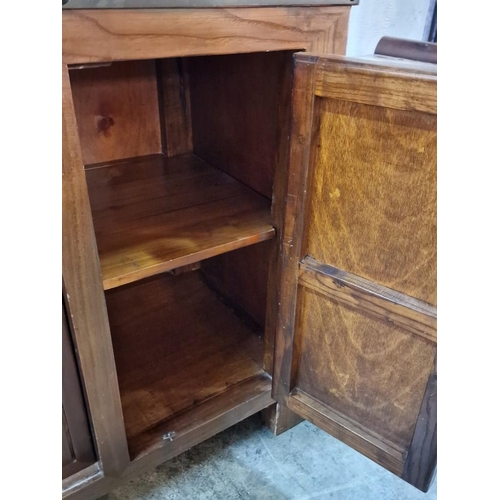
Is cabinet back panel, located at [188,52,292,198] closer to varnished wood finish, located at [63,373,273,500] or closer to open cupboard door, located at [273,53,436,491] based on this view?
open cupboard door, located at [273,53,436,491]

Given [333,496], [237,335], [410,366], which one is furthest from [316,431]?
[410,366]

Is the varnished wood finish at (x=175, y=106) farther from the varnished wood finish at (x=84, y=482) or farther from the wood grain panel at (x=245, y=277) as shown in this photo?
the varnished wood finish at (x=84, y=482)

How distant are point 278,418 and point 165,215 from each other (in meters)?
0.48

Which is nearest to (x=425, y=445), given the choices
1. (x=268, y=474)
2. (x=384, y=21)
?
(x=268, y=474)

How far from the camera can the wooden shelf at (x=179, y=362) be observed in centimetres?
88

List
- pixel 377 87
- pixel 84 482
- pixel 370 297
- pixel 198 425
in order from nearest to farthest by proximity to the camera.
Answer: pixel 377 87
pixel 370 297
pixel 84 482
pixel 198 425

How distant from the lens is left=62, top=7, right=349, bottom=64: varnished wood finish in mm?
519

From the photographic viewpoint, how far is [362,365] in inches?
27.7

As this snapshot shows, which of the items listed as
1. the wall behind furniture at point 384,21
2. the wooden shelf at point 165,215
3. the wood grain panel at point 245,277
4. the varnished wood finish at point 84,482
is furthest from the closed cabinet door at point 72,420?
the wall behind furniture at point 384,21

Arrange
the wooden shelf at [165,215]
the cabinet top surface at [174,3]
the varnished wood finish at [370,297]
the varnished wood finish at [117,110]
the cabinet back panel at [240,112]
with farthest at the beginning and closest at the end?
1. the varnished wood finish at [117,110]
2. the cabinet back panel at [240,112]
3. the wooden shelf at [165,215]
4. the varnished wood finish at [370,297]
5. the cabinet top surface at [174,3]

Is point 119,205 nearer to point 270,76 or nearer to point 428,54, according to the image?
point 270,76

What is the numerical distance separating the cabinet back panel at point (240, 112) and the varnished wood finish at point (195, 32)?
8 cm

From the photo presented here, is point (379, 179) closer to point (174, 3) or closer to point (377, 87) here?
point (377, 87)

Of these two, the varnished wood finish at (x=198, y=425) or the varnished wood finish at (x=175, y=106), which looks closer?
the varnished wood finish at (x=198, y=425)
